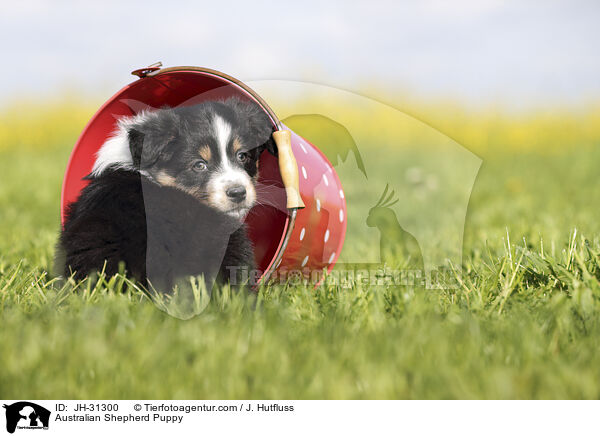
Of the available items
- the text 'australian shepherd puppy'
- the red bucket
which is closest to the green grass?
the text 'australian shepherd puppy'

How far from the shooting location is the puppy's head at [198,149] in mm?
2500

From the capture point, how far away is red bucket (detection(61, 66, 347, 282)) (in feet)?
8.50

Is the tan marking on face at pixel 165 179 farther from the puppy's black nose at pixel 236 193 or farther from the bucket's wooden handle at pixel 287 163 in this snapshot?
the bucket's wooden handle at pixel 287 163

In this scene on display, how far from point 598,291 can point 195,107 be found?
1962 mm

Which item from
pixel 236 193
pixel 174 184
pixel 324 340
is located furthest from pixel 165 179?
pixel 324 340

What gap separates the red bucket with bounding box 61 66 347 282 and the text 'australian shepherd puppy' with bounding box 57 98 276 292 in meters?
0.14

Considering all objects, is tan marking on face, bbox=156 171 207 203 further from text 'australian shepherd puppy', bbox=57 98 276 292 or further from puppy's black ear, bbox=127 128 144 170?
puppy's black ear, bbox=127 128 144 170
